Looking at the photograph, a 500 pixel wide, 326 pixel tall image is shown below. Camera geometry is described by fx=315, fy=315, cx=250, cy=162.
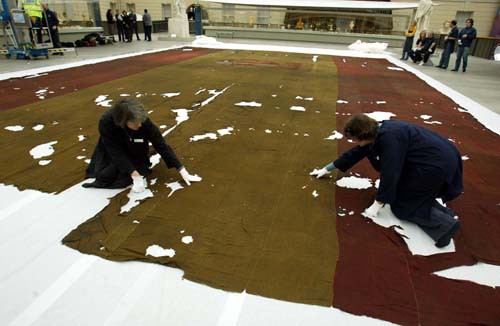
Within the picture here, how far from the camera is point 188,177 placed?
2.41 meters

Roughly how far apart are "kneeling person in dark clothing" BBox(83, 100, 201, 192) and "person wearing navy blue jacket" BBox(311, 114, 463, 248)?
125 cm

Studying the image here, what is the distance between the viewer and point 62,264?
1635mm

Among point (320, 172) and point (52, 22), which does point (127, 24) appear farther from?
point (320, 172)

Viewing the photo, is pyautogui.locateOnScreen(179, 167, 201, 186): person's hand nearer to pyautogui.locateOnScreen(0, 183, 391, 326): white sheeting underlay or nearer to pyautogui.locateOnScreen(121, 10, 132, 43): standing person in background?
pyautogui.locateOnScreen(0, 183, 391, 326): white sheeting underlay

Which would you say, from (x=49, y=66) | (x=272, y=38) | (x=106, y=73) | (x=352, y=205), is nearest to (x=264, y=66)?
(x=106, y=73)

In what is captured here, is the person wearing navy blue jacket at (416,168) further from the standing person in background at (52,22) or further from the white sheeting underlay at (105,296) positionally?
the standing person in background at (52,22)

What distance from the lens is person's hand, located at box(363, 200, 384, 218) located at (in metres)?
1.99

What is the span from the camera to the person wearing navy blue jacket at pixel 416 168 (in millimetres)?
1802

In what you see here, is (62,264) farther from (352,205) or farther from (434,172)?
(434,172)

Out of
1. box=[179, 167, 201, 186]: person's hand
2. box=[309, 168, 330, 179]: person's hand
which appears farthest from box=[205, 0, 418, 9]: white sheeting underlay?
box=[179, 167, 201, 186]: person's hand

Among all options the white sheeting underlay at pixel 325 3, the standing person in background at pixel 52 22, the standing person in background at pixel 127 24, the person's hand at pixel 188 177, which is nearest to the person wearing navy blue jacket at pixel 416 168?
the person's hand at pixel 188 177

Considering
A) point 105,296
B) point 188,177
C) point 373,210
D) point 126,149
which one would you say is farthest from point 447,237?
point 126,149

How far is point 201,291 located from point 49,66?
733 cm

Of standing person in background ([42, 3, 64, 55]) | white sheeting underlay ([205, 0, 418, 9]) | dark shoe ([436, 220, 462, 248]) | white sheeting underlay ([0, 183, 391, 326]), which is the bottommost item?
white sheeting underlay ([0, 183, 391, 326])
